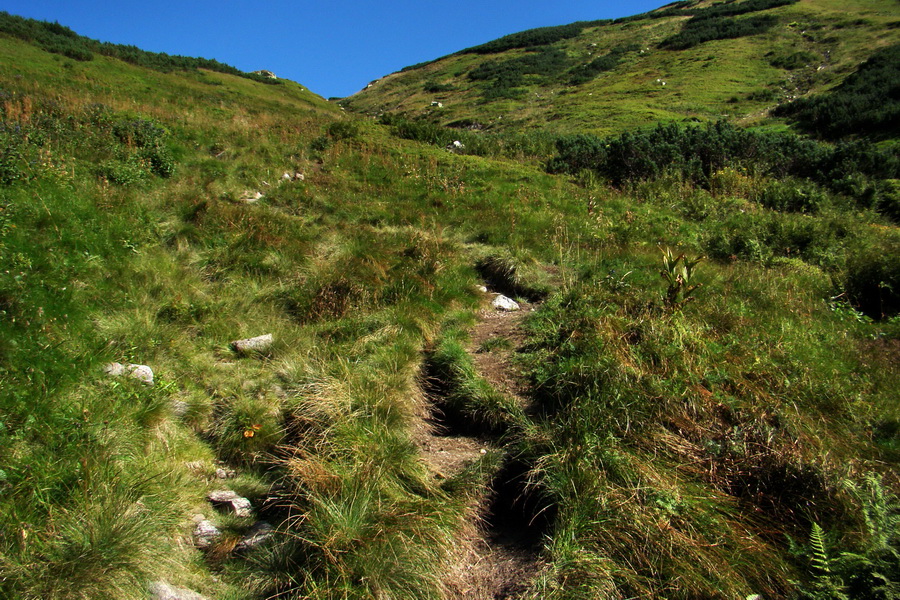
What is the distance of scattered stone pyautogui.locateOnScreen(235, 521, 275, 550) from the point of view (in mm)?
3193

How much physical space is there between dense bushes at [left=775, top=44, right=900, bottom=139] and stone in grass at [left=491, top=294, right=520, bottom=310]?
2492 cm

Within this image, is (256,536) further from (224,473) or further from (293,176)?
(293,176)

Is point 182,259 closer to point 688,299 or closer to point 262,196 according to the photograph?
Answer: point 262,196

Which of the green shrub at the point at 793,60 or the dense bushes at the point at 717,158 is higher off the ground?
the green shrub at the point at 793,60

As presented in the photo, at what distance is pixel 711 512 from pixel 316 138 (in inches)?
568

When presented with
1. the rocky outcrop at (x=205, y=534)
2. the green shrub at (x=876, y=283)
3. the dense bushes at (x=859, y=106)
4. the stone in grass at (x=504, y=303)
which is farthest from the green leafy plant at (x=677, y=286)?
the dense bushes at (x=859, y=106)

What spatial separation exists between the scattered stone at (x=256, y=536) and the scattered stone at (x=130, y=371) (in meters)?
1.91

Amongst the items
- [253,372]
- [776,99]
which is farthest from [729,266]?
[776,99]

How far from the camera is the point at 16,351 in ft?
13.0

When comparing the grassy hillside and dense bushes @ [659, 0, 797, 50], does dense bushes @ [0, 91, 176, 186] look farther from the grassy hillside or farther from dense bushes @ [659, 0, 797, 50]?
dense bushes @ [659, 0, 797, 50]

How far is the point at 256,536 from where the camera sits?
326cm

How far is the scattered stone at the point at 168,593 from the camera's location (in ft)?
8.69

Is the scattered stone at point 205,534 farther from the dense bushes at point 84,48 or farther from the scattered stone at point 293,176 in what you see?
the dense bushes at point 84,48

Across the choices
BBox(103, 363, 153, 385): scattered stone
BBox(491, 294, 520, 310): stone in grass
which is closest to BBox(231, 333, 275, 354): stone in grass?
BBox(103, 363, 153, 385): scattered stone
